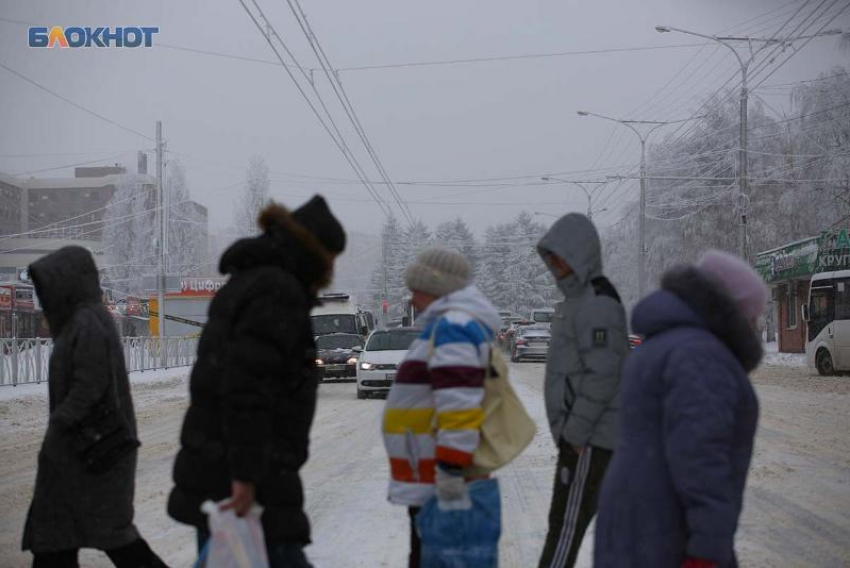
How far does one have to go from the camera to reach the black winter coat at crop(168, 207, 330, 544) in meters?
3.06

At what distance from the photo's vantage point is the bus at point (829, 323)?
25.8 metres

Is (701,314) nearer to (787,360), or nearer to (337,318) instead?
(337,318)

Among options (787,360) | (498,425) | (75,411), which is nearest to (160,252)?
(787,360)

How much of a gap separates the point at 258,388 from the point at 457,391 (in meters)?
0.83

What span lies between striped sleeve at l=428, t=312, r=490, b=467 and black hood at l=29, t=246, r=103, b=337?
1.85m

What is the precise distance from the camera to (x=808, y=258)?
36719mm

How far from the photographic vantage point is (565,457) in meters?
4.58

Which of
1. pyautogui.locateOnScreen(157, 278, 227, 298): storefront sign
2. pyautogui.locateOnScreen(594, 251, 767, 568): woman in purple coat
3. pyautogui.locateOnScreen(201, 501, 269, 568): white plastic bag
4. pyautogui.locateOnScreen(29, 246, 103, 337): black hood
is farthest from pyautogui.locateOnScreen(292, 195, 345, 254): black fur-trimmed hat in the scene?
pyautogui.locateOnScreen(157, 278, 227, 298): storefront sign

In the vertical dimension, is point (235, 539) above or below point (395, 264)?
below

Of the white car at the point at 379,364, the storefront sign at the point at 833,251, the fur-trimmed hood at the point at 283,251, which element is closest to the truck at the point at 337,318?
the white car at the point at 379,364

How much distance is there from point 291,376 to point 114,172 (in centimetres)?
13522

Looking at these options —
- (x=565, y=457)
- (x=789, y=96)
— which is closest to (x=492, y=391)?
(x=565, y=457)

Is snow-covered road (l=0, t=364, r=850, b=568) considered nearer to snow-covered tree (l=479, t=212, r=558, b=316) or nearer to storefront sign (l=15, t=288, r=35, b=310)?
storefront sign (l=15, t=288, r=35, b=310)

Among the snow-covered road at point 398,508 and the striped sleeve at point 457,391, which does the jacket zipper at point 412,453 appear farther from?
the snow-covered road at point 398,508
